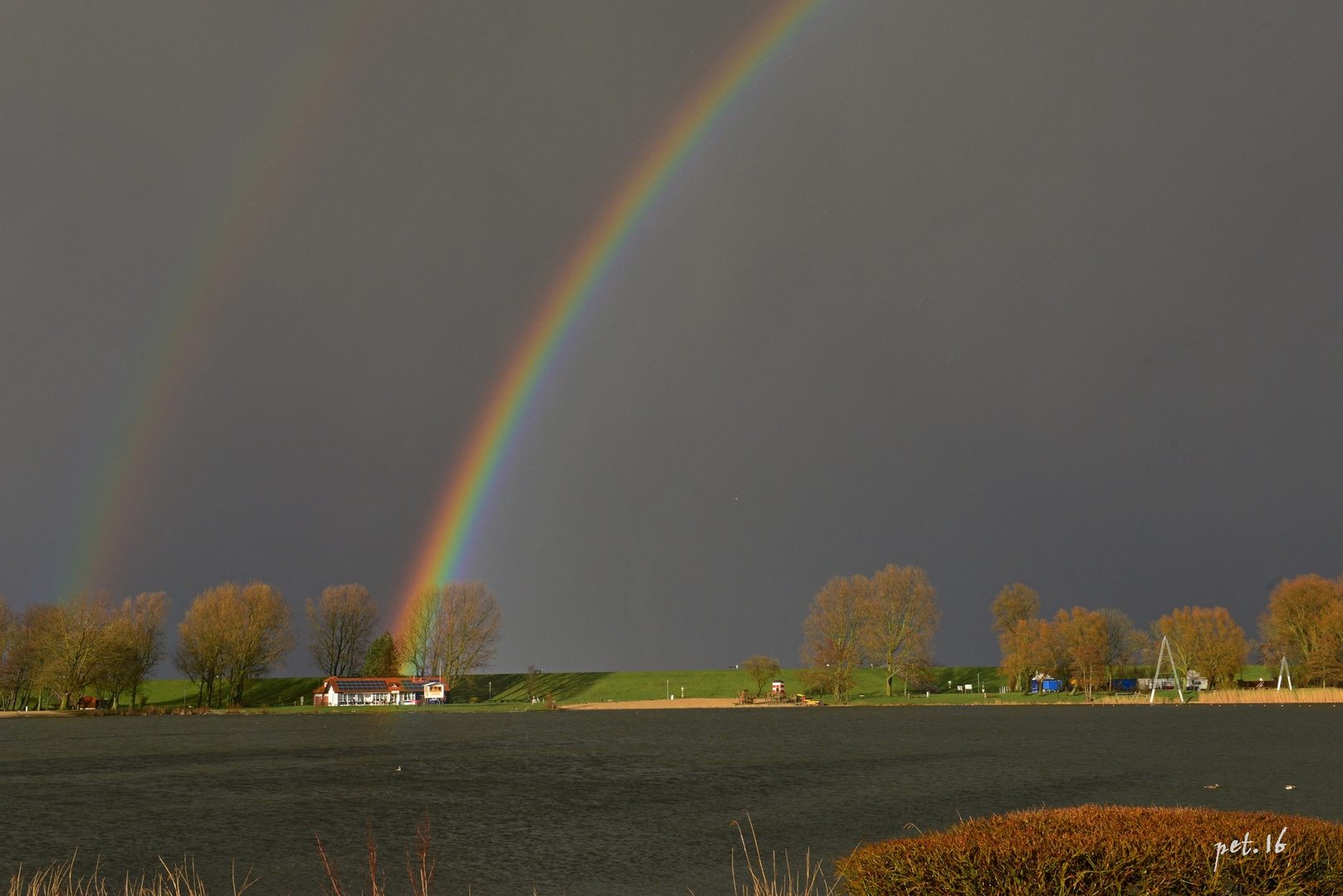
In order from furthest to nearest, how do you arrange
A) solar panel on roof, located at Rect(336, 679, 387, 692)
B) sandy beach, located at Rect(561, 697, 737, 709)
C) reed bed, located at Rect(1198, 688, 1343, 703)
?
solar panel on roof, located at Rect(336, 679, 387, 692)
sandy beach, located at Rect(561, 697, 737, 709)
reed bed, located at Rect(1198, 688, 1343, 703)

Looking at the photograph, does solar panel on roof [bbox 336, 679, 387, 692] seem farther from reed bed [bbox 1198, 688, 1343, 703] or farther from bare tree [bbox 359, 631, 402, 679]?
reed bed [bbox 1198, 688, 1343, 703]

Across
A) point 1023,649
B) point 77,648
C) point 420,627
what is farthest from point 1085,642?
point 77,648

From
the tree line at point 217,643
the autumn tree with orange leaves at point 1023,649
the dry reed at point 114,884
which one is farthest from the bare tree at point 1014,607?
the dry reed at point 114,884

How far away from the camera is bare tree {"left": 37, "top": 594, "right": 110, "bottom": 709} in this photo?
14975 cm

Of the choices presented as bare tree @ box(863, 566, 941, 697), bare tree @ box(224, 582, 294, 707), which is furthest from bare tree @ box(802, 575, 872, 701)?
bare tree @ box(224, 582, 294, 707)

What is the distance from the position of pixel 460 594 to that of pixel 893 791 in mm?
148647

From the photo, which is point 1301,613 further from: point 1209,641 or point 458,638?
→ point 458,638

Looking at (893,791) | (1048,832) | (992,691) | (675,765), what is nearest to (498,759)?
(675,765)

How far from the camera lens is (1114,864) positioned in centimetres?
1056

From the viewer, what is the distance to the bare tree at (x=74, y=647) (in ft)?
491

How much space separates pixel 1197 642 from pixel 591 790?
14038cm

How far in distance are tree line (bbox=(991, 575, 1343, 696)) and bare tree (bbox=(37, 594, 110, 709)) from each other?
5562 inches

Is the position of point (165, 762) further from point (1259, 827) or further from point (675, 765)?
point (1259, 827)
